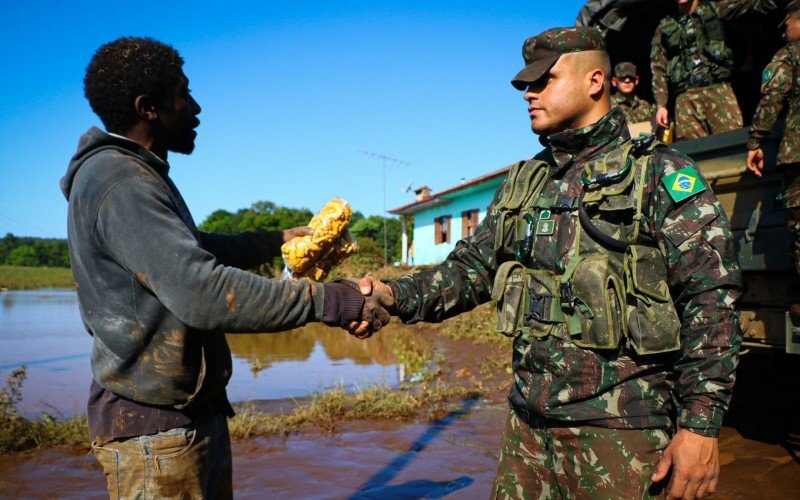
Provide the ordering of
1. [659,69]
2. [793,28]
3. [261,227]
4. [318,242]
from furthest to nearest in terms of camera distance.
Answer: [261,227] < [659,69] < [793,28] < [318,242]

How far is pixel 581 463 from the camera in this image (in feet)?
7.48

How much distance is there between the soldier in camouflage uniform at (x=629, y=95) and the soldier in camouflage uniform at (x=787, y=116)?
192 cm

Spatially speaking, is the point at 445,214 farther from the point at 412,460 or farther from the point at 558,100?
the point at 558,100

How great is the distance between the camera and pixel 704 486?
2102mm

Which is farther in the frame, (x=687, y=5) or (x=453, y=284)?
(x=687, y=5)

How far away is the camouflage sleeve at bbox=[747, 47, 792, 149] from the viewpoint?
3816 millimetres

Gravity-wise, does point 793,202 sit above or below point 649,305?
above

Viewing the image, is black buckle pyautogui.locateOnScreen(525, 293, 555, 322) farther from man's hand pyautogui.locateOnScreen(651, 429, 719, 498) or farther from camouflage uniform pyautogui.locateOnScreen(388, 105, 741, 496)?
man's hand pyautogui.locateOnScreen(651, 429, 719, 498)

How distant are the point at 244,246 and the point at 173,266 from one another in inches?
45.0

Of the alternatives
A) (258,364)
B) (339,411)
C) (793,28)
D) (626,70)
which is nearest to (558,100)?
(793,28)

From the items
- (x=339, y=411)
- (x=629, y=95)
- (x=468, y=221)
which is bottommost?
(x=339, y=411)

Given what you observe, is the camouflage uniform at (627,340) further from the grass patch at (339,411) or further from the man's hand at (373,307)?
the grass patch at (339,411)

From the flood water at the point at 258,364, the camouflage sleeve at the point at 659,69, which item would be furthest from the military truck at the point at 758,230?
the flood water at the point at 258,364

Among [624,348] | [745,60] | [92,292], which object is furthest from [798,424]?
[92,292]
